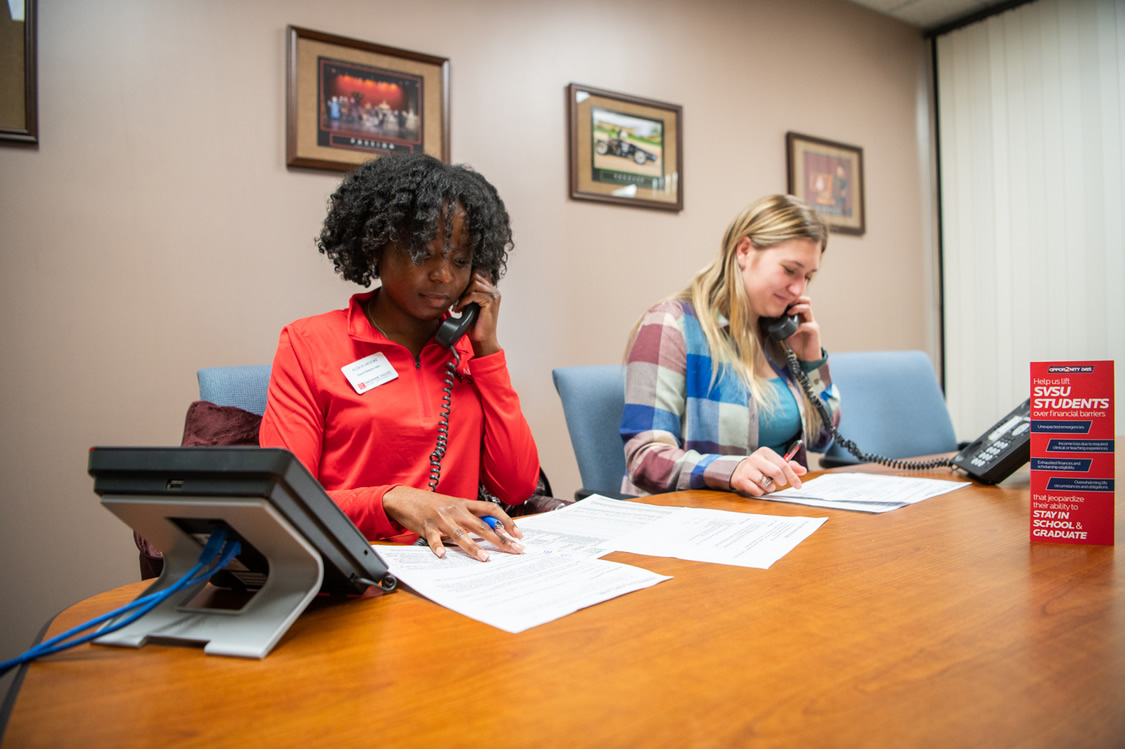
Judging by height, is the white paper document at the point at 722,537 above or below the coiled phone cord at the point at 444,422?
below

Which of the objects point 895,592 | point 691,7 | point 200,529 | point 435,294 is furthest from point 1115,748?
point 691,7

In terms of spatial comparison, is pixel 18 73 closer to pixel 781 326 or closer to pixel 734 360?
pixel 734 360

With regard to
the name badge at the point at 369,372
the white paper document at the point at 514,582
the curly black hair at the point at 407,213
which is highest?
the curly black hair at the point at 407,213

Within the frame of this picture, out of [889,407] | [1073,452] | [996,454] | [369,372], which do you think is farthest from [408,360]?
[889,407]

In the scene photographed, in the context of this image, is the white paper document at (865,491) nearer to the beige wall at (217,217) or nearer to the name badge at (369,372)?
the name badge at (369,372)

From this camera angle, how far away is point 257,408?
140 cm

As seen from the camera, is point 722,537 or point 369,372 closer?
point 722,537

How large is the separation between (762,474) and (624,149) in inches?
75.4

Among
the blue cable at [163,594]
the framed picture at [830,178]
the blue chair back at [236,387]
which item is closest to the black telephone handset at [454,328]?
the blue chair back at [236,387]

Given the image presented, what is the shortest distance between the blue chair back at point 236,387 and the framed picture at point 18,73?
3.41 feet

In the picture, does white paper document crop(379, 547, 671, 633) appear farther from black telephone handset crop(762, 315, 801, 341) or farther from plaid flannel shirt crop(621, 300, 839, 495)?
black telephone handset crop(762, 315, 801, 341)

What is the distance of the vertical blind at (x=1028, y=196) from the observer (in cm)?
322

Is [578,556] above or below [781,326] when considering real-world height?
below

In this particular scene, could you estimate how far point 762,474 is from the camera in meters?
1.29
